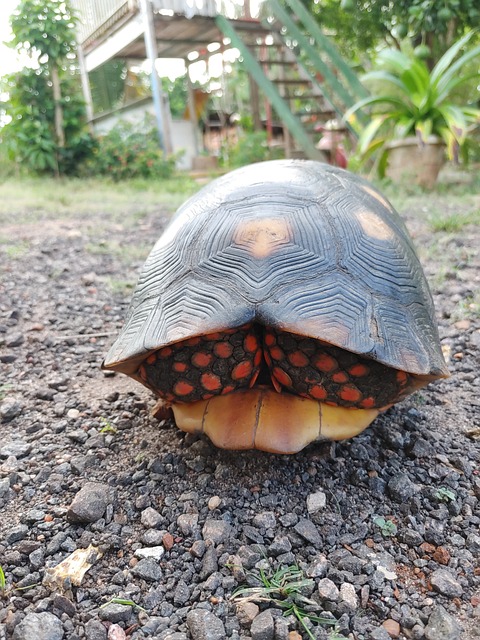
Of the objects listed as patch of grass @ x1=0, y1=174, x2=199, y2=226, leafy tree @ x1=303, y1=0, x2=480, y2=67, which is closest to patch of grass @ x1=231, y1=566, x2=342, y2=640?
patch of grass @ x1=0, y1=174, x2=199, y2=226

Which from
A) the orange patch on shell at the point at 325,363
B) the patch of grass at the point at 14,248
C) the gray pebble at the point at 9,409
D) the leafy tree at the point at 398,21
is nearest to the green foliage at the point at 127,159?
the leafy tree at the point at 398,21

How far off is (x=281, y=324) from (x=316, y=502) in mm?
462

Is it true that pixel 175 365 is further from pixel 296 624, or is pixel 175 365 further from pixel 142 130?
pixel 142 130

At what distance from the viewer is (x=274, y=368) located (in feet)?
4.36

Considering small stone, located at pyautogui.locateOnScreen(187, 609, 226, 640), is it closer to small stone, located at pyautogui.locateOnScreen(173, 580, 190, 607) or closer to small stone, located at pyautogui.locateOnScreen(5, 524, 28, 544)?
small stone, located at pyautogui.locateOnScreen(173, 580, 190, 607)

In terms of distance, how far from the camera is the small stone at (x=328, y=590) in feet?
3.46

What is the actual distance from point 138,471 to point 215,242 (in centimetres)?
64

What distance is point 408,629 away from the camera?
3.34 ft

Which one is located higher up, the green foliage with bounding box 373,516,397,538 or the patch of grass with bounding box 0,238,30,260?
the patch of grass with bounding box 0,238,30,260

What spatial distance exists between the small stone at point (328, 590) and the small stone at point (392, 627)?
0.10 meters

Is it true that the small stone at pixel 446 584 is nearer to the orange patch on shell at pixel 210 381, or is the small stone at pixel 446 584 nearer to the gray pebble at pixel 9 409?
the orange patch on shell at pixel 210 381

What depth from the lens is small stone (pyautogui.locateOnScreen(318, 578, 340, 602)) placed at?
106 cm

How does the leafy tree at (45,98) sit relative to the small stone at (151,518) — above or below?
above

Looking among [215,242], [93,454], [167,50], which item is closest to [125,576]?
[93,454]
